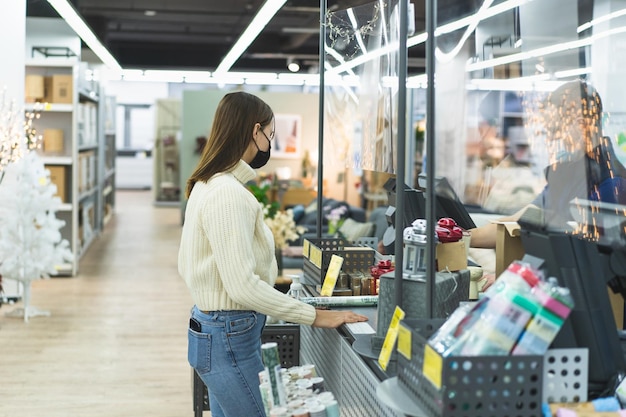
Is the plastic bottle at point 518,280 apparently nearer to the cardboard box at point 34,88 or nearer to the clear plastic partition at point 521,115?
the clear plastic partition at point 521,115

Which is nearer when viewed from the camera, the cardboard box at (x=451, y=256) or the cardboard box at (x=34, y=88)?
the cardboard box at (x=451, y=256)

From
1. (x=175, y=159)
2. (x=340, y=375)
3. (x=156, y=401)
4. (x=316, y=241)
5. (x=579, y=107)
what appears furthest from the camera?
(x=175, y=159)

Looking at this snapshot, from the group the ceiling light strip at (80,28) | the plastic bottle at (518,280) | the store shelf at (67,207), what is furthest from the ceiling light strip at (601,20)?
the store shelf at (67,207)

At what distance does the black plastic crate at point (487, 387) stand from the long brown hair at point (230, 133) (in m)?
1.08

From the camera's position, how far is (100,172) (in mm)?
13781

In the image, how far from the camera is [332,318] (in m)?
2.61

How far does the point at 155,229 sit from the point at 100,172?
1855 mm

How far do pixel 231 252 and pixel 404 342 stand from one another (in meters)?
0.70

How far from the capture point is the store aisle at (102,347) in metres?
5.13

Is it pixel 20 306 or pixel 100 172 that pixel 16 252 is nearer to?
pixel 20 306

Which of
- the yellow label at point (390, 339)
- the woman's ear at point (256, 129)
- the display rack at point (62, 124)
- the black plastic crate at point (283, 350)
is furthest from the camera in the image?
the display rack at point (62, 124)

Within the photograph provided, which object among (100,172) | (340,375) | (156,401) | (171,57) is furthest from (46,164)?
(171,57)

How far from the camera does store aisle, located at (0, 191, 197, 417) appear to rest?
5.13 metres

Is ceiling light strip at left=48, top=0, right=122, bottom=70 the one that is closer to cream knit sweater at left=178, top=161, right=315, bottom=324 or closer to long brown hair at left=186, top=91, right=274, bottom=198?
long brown hair at left=186, top=91, right=274, bottom=198
